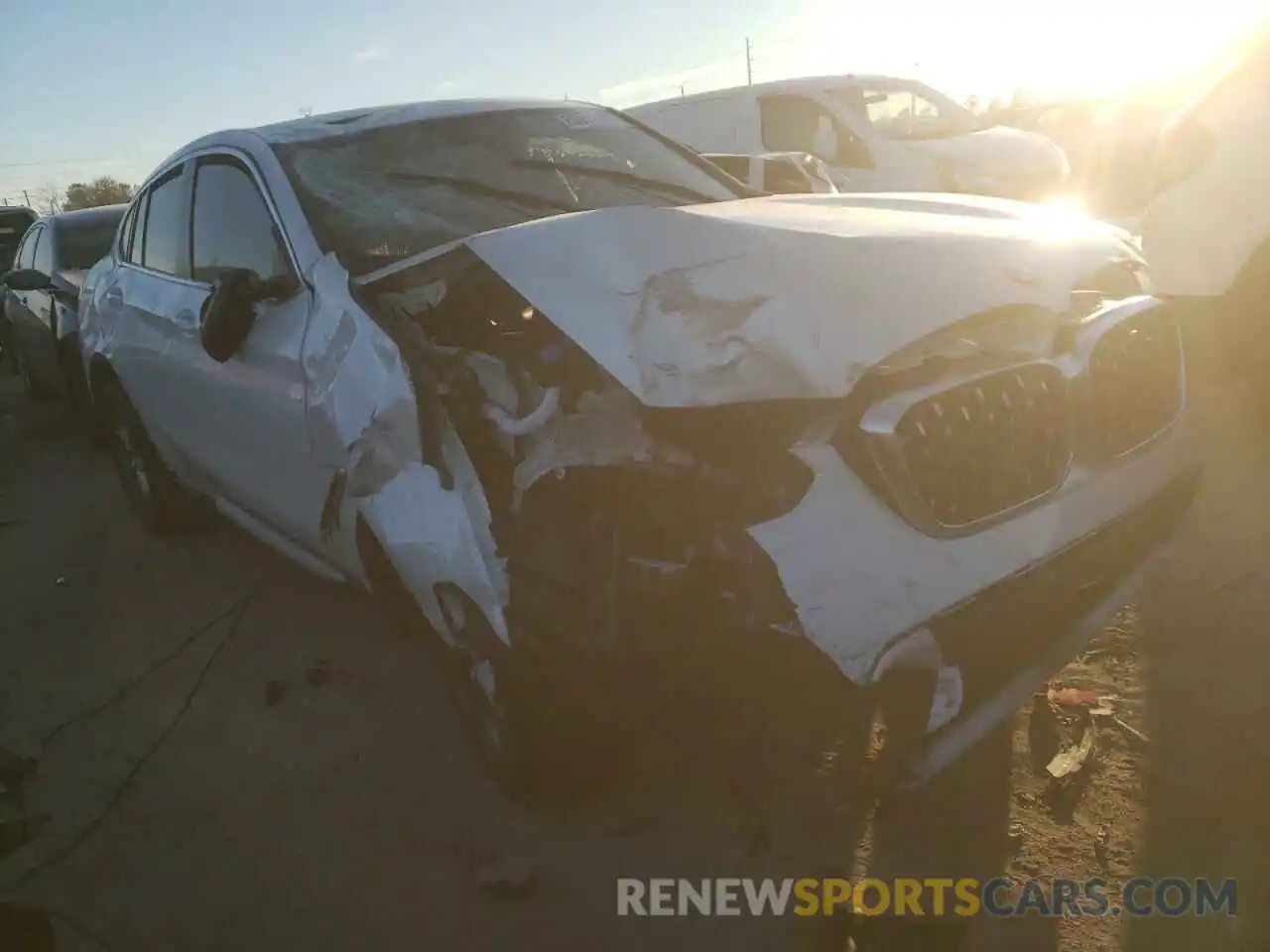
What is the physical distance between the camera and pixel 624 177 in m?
3.69

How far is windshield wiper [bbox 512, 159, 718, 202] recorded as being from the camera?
11.7ft

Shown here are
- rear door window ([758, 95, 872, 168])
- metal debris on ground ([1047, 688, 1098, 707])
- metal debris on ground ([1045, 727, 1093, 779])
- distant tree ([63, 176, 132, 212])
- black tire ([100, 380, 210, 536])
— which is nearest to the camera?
metal debris on ground ([1045, 727, 1093, 779])

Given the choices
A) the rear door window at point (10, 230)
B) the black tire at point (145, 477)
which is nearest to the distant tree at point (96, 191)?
the rear door window at point (10, 230)

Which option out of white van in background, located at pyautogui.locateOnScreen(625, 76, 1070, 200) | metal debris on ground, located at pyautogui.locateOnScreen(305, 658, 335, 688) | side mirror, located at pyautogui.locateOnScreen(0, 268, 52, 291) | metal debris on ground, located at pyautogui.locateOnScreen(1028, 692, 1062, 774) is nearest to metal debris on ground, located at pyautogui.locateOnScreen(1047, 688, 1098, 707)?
metal debris on ground, located at pyautogui.locateOnScreen(1028, 692, 1062, 774)

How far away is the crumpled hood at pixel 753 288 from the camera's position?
1.97 metres

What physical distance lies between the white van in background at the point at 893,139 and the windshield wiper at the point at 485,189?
254 inches

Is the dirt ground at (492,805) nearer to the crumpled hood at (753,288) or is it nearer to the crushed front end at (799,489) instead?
the crushed front end at (799,489)

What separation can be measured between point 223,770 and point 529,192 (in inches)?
78.7

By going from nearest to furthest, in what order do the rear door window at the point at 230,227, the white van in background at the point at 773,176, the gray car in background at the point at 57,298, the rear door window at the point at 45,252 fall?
1. the rear door window at the point at 230,227
2. the white van in background at the point at 773,176
3. the gray car in background at the point at 57,298
4. the rear door window at the point at 45,252

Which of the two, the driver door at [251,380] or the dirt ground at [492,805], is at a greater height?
the driver door at [251,380]

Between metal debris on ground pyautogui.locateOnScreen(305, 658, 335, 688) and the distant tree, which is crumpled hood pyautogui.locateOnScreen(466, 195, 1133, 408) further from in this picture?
the distant tree

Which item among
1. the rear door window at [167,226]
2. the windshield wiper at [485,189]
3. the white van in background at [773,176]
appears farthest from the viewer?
the white van in background at [773,176]

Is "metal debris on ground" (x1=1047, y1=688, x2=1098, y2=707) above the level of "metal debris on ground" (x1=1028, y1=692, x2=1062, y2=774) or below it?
above

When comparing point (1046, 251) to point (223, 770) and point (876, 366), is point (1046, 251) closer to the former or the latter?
point (876, 366)
